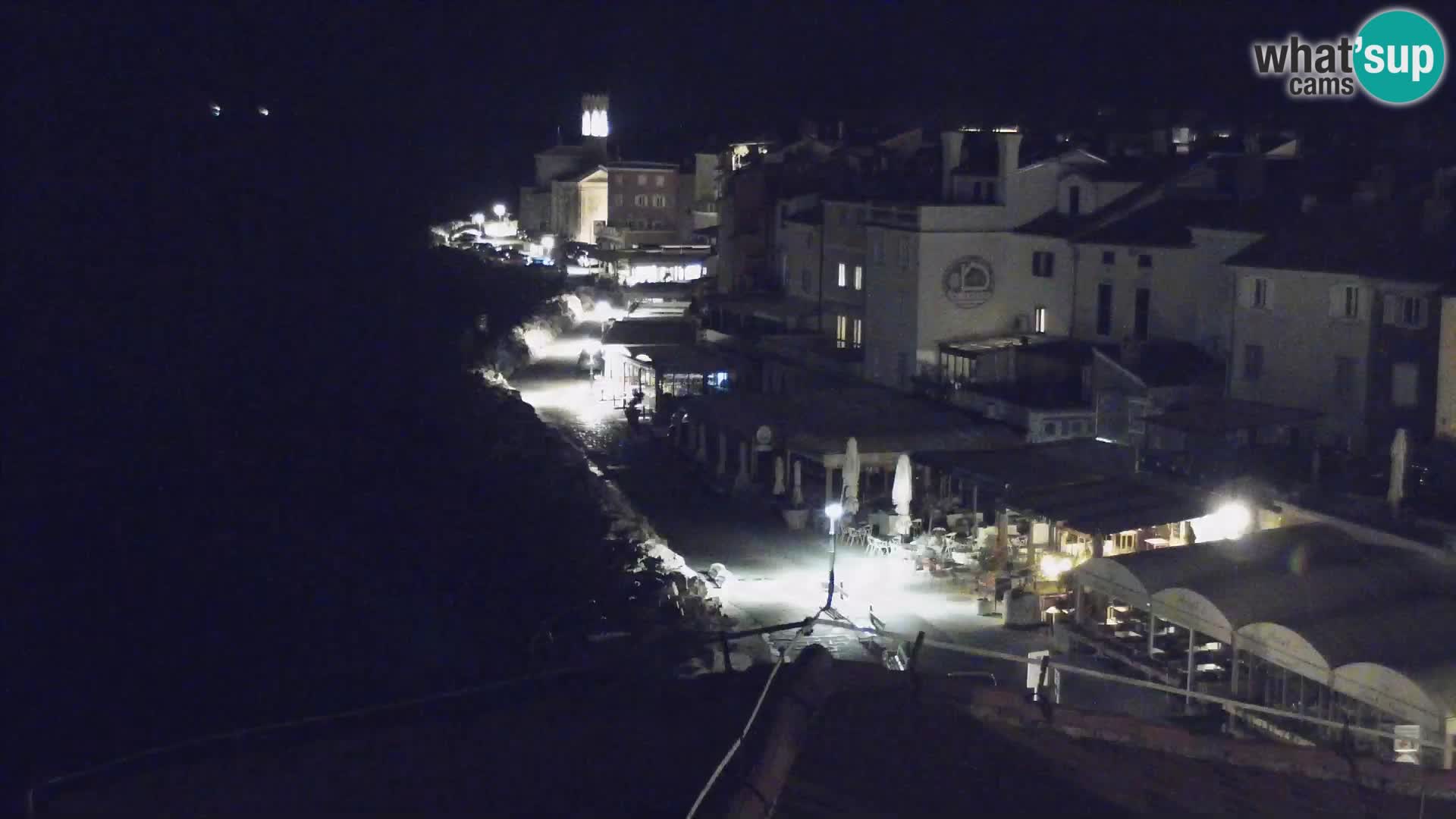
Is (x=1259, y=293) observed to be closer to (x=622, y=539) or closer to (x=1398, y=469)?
(x=1398, y=469)

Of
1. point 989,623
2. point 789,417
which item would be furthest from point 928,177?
point 989,623

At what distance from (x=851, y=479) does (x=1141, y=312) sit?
6.68 m

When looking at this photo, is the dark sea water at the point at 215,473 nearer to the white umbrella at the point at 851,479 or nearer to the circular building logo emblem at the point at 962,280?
the white umbrella at the point at 851,479

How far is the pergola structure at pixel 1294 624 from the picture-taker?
38.0 ft

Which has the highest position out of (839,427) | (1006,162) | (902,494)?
(1006,162)

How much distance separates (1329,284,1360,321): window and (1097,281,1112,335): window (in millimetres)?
5564

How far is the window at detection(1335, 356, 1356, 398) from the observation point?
20.1 metres

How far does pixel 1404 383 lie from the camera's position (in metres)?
19.3

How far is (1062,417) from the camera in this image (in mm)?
23047

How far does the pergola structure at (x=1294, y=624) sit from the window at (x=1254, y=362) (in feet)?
22.1

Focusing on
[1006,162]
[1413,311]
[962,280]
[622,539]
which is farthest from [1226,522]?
[1006,162]

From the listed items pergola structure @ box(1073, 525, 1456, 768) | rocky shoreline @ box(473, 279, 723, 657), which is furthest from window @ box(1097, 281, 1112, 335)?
pergola structure @ box(1073, 525, 1456, 768)

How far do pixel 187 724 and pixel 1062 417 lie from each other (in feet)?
44.5

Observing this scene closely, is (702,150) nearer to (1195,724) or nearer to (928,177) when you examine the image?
(928,177)
